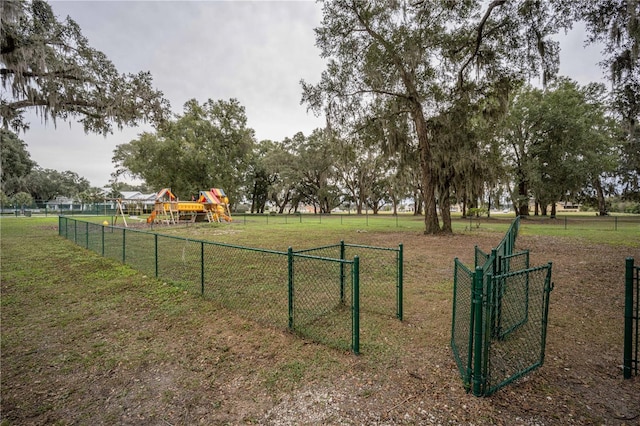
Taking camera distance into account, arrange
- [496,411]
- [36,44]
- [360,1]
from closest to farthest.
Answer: [496,411], [36,44], [360,1]

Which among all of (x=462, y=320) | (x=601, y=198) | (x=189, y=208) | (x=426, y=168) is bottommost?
(x=462, y=320)

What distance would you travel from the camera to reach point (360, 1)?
43.5 ft

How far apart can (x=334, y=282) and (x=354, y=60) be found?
1220 centimetres

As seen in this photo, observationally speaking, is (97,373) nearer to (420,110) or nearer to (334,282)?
(334,282)

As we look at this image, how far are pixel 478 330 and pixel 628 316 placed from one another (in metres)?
1.72

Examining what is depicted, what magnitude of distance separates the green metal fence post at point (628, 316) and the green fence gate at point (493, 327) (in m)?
0.62

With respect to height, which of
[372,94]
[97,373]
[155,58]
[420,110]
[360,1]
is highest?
[360,1]

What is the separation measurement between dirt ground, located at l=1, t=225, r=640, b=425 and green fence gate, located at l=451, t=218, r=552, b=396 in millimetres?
154

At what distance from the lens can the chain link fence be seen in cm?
440

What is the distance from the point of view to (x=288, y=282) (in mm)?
4555

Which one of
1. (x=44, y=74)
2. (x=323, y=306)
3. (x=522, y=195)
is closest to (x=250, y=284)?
(x=323, y=306)

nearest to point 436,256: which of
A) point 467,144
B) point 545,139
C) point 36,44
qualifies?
point 467,144

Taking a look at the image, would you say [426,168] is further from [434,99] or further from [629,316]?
[629,316]

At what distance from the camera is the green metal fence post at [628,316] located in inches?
117
